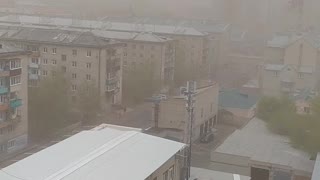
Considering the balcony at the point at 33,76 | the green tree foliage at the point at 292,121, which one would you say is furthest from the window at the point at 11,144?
the green tree foliage at the point at 292,121

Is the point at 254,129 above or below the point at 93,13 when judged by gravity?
below

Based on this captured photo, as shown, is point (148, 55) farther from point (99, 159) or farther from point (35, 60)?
point (99, 159)

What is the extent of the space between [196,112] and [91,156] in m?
2.47

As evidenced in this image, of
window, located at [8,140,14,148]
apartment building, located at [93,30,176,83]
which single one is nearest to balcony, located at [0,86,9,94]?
window, located at [8,140,14,148]

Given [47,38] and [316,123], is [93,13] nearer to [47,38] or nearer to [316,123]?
[47,38]

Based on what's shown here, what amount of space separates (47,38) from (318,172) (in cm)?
345

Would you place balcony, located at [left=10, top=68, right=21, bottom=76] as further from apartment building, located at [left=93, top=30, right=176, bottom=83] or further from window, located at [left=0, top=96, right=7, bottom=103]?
apartment building, located at [left=93, top=30, right=176, bottom=83]

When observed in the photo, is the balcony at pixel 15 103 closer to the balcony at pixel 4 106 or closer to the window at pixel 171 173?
the balcony at pixel 4 106

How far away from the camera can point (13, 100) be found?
4117mm

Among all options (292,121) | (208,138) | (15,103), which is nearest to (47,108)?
(15,103)

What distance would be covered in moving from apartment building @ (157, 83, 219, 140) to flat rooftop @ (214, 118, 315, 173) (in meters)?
0.53

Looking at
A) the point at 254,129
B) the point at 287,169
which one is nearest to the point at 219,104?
the point at 254,129

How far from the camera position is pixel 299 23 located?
10617mm

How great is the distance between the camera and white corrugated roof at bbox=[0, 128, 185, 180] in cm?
232
